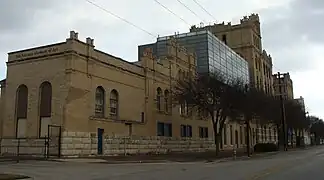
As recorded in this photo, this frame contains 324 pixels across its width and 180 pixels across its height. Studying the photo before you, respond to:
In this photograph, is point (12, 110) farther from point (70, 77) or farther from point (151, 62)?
point (151, 62)

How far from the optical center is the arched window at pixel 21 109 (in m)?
37.6

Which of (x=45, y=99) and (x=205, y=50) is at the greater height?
(x=205, y=50)

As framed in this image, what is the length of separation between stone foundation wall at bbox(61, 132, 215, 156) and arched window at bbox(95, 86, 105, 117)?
2.33 meters

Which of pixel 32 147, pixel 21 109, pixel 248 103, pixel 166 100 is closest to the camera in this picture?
pixel 32 147

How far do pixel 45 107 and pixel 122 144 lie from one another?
864 centimetres

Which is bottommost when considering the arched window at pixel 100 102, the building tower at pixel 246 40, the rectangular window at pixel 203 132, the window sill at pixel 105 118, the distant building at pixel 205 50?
the rectangular window at pixel 203 132

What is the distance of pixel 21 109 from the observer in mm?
38281

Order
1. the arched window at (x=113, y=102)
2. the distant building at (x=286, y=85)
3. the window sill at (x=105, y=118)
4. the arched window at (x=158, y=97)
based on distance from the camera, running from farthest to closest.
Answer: the distant building at (x=286, y=85) → the arched window at (x=158, y=97) → the arched window at (x=113, y=102) → the window sill at (x=105, y=118)

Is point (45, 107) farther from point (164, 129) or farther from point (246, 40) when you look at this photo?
point (246, 40)

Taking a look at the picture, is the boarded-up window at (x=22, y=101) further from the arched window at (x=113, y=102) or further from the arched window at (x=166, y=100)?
the arched window at (x=166, y=100)

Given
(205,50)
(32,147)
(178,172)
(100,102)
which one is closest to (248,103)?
(100,102)

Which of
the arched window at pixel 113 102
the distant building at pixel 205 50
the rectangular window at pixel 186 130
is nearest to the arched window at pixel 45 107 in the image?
the arched window at pixel 113 102

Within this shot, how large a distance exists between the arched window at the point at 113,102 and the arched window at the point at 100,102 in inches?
→ 52.2

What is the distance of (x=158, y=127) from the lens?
48.2 m
